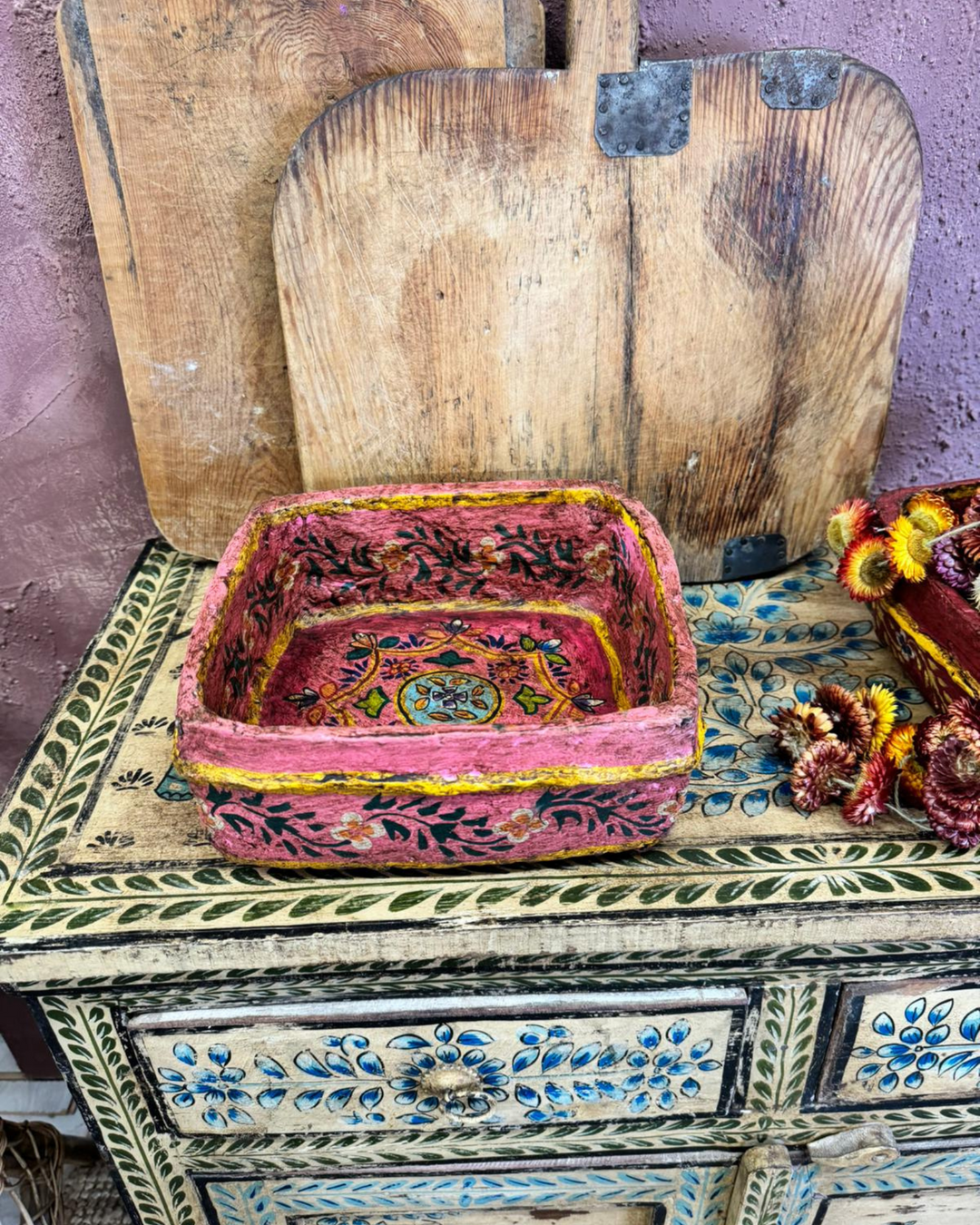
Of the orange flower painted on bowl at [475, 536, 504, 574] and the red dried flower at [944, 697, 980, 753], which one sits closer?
the red dried flower at [944, 697, 980, 753]

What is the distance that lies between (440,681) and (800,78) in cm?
65

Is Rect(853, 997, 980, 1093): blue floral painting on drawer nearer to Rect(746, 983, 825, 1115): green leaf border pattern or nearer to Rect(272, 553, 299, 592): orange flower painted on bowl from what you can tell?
Rect(746, 983, 825, 1115): green leaf border pattern

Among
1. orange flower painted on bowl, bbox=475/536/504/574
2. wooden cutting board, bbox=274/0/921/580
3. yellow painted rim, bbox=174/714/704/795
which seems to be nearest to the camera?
yellow painted rim, bbox=174/714/704/795

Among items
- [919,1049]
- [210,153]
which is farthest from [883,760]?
[210,153]

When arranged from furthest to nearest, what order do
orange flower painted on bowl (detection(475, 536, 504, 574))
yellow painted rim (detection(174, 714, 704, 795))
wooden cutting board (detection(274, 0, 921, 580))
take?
orange flower painted on bowl (detection(475, 536, 504, 574)), wooden cutting board (detection(274, 0, 921, 580)), yellow painted rim (detection(174, 714, 704, 795))

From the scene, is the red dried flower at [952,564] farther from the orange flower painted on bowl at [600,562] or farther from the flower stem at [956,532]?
the orange flower painted on bowl at [600,562]

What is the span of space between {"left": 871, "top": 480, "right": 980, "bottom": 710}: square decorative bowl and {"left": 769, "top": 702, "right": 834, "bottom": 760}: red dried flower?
0.41 ft

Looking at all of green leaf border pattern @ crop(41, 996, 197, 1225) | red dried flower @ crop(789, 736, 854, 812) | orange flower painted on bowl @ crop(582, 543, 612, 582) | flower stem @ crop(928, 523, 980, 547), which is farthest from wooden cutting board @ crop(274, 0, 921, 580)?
green leaf border pattern @ crop(41, 996, 197, 1225)

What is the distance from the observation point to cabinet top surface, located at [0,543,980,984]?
0.69 m

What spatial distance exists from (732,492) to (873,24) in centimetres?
48

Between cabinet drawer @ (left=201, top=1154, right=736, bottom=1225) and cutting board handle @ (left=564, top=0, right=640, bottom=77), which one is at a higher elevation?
cutting board handle @ (left=564, top=0, right=640, bottom=77)

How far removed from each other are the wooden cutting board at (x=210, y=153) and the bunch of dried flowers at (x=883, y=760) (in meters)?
0.64

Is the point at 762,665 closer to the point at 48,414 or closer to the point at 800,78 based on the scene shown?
the point at 800,78

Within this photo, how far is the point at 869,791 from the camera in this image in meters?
0.74
